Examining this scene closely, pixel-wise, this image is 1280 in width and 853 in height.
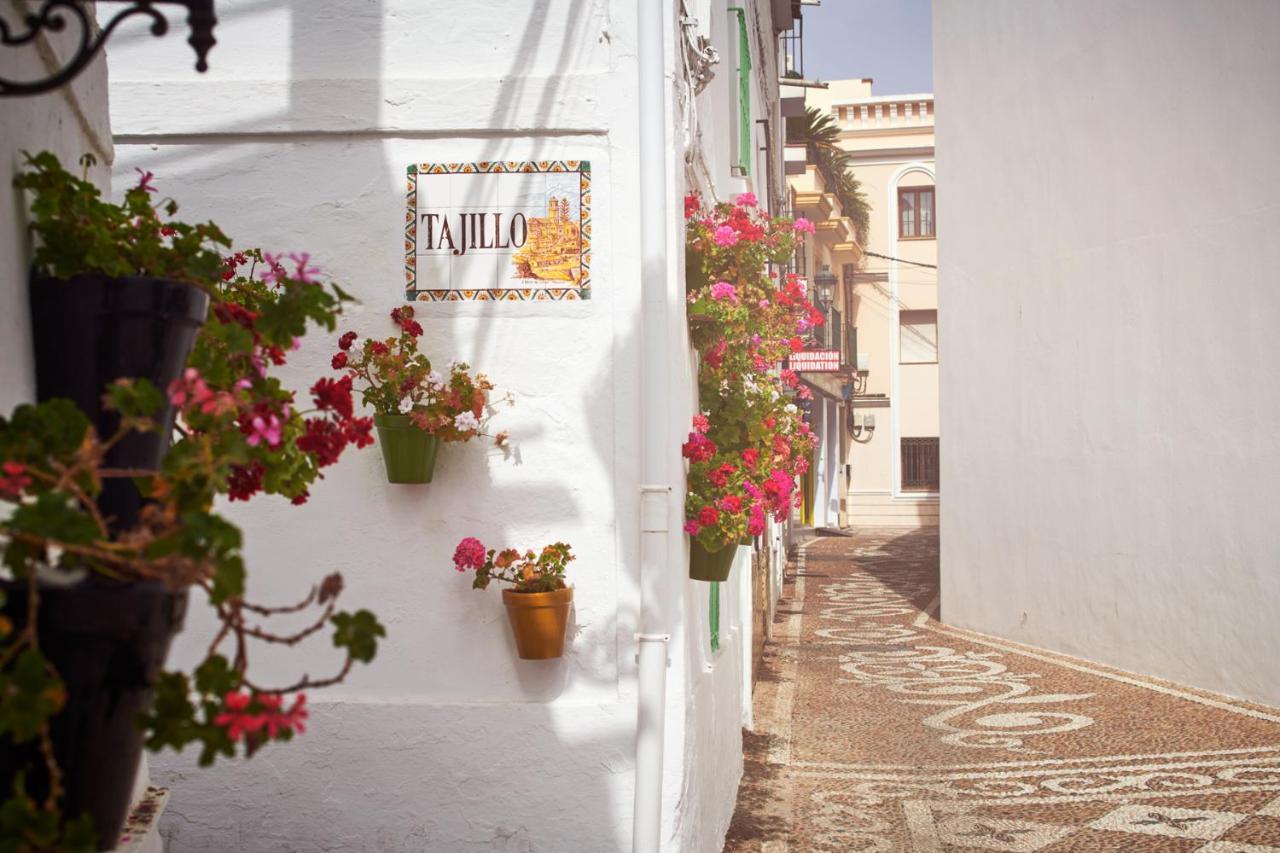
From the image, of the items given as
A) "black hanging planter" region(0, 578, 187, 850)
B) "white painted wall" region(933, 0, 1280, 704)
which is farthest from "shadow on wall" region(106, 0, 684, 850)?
"white painted wall" region(933, 0, 1280, 704)

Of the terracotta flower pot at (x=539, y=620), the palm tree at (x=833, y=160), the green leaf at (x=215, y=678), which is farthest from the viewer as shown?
the palm tree at (x=833, y=160)

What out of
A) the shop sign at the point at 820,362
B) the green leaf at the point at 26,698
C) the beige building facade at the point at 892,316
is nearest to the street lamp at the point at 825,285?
the shop sign at the point at 820,362

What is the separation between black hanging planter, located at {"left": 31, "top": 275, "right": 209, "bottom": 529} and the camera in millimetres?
2295

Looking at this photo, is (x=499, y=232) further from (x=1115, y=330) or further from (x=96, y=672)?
(x=1115, y=330)

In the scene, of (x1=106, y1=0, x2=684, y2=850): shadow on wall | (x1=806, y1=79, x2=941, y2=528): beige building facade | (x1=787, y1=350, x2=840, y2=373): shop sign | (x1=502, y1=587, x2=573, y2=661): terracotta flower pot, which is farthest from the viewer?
(x1=806, y1=79, x2=941, y2=528): beige building facade

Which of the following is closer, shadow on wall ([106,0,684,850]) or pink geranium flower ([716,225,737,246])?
shadow on wall ([106,0,684,850])

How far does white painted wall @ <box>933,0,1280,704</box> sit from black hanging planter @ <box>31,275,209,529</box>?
9886 millimetres

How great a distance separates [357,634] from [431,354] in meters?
3.70

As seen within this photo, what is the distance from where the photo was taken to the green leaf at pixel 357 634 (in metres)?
1.80

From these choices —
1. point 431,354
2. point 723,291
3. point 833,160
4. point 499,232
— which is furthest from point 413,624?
point 833,160

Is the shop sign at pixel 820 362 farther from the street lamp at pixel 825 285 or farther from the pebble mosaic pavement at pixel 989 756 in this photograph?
the pebble mosaic pavement at pixel 989 756

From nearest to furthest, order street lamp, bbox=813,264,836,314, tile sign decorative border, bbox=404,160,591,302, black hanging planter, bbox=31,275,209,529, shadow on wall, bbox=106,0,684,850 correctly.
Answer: black hanging planter, bbox=31,275,209,529
shadow on wall, bbox=106,0,684,850
tile sign decorative border, bbox=404,160,591,302
street lamp, bbox=813,264,836,314

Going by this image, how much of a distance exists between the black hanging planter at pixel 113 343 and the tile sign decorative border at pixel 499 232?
3102mm

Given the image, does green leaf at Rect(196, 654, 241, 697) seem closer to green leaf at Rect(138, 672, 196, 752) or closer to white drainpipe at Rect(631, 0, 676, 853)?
green leaf at Rect(138, 672, 196, 752)
